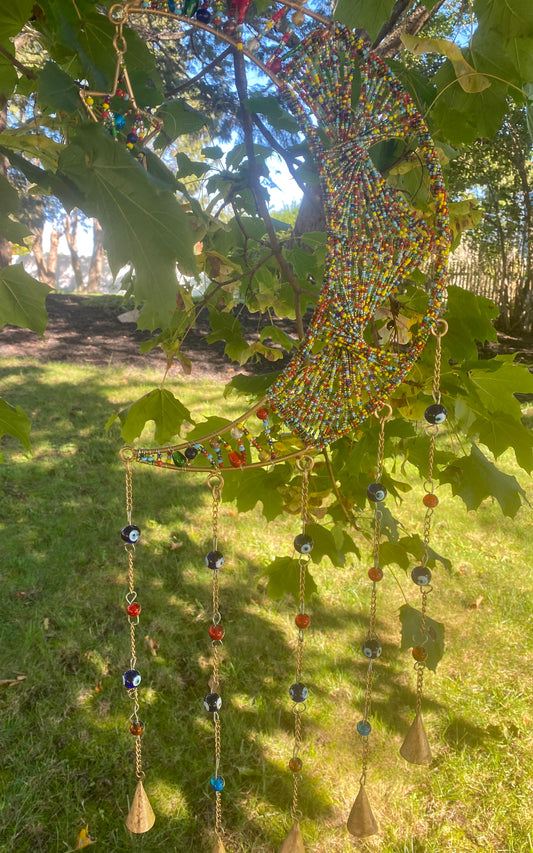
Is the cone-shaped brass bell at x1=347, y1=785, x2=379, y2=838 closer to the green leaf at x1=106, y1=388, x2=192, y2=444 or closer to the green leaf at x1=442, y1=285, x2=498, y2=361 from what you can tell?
the green leaf at x1=106, y1=388, x2=192, y2=444

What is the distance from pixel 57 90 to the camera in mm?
1034

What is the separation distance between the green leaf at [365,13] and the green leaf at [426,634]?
4.00ft

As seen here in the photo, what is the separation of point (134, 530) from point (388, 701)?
68.5 inches

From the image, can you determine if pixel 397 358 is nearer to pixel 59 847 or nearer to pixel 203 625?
pixel 59 847

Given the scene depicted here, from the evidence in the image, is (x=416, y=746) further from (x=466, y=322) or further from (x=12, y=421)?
(x=12, y=421)

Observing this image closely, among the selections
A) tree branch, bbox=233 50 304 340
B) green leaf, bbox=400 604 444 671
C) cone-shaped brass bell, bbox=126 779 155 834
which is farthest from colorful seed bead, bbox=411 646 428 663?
tree branch, bbox=233 50 304 340

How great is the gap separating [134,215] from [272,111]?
0.72 meters

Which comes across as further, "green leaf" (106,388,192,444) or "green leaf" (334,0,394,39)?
"green leaf" (106,388,192,444)

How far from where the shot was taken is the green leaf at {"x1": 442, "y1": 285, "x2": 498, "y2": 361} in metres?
1.46

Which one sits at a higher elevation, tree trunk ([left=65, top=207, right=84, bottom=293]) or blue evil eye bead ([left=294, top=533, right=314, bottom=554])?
tree trunk ([left=65, top=207, right=84, bottom=293])

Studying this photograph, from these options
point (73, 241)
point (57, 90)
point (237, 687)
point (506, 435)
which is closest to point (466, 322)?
point (506, 435)

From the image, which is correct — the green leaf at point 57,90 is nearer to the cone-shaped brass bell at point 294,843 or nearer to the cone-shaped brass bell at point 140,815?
the cone-shaped brass bell at point 140,815

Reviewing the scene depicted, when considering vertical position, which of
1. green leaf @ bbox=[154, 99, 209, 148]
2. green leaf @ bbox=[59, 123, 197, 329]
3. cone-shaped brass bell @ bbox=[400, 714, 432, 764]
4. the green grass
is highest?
green leaf @ bbox=[154, 99, 209, 148]

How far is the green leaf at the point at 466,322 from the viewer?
146 cm
